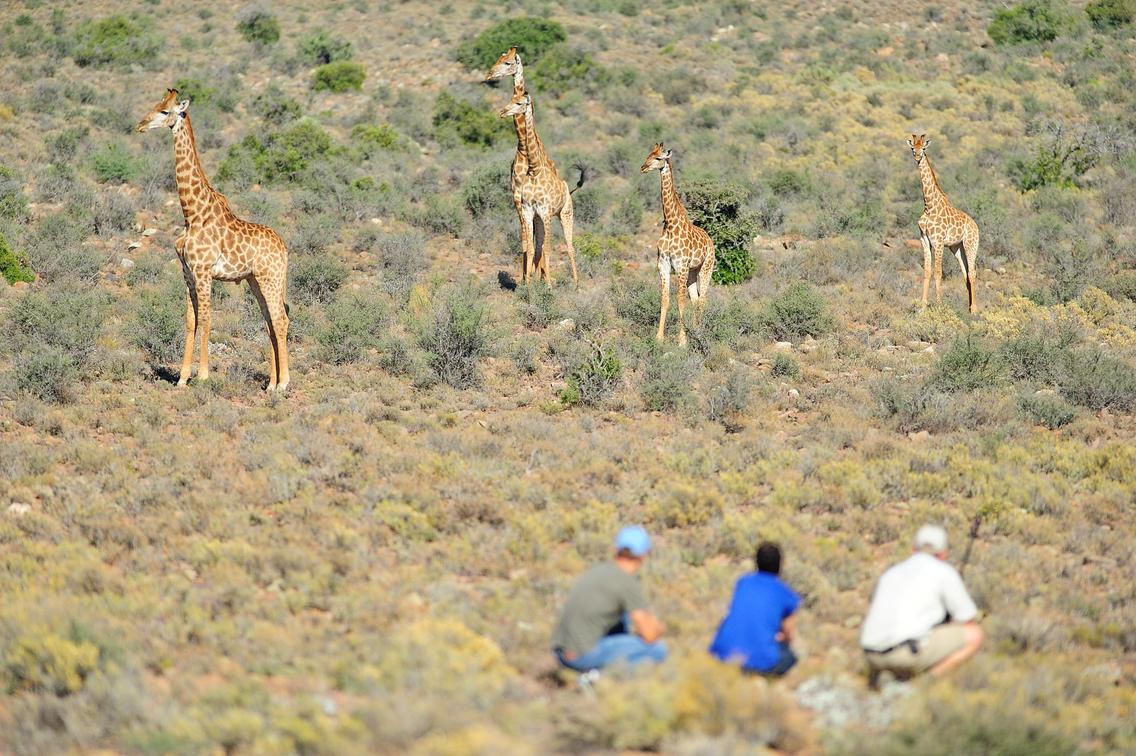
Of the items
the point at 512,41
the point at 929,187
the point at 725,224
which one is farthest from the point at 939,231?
the point at 512,41

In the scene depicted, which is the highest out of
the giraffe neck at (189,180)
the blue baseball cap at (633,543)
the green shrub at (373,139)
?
the giraffe neck at (189,180)

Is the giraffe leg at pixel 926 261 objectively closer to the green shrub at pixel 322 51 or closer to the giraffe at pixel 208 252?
the giraffe at pixel 208 252

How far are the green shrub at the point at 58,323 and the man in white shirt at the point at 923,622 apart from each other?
11383 millimetres

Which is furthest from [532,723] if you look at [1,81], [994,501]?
[1,81]

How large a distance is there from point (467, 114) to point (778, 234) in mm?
11301

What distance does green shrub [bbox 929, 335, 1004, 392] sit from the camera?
1407cm

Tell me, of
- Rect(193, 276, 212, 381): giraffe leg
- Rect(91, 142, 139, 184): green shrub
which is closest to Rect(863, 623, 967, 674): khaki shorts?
Rect(193, 276, 212, 381): giraffe leg

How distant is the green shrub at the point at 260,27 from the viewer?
38125 mm

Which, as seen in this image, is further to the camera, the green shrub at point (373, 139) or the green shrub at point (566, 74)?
the green shrub at point (566, 74)

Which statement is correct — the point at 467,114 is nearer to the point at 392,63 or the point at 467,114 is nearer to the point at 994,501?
the point at 392,63

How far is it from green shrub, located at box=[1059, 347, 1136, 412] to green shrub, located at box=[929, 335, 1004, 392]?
2.90 ft

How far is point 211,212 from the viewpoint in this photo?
1372 cm

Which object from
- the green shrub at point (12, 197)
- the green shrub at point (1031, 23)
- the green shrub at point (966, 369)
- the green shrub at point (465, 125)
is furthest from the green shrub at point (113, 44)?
the green shrub at point (1031, 23)

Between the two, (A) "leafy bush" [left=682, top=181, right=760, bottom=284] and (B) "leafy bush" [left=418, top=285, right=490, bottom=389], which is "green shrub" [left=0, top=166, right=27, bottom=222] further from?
(A) "leafy bush" [left=682, top=181, right=760, bottom=284]
